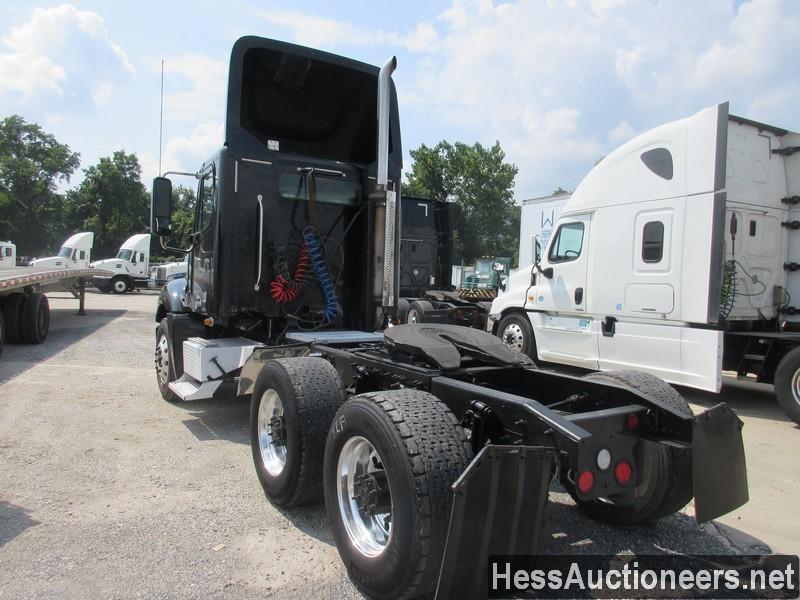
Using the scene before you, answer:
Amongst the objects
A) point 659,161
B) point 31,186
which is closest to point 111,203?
point 31,186

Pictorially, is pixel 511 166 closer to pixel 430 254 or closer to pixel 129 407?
pixel 430 254

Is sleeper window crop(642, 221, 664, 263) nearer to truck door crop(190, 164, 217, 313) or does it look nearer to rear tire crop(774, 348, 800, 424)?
rear tire crop(774, 348, 800, 424)

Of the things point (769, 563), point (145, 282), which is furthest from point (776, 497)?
point (145, 282)

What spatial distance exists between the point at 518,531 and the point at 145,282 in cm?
3169

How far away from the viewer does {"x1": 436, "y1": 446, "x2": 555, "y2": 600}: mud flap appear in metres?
2.16

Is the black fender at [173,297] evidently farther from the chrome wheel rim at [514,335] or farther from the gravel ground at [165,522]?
the chrome wheel rim at [514,335]

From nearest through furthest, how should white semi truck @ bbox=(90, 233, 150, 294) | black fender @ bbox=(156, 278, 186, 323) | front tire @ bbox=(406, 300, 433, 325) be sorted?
1. black fender @ bbox=(156, 278, 186, 323)
2. front tire @ bbox=(406, 300, 433, 325)
3. white semi truck @ bbox=(90, 233, 150, 294)

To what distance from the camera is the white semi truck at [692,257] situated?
6379 millimetres

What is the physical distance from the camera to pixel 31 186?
62781 mm

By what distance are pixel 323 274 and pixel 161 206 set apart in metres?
1.83

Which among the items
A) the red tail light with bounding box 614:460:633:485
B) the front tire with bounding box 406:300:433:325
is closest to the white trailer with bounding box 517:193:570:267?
the front tire with bounding box 406:300:433:325

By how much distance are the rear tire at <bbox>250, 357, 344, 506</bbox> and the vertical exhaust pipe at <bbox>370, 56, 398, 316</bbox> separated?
179 cm

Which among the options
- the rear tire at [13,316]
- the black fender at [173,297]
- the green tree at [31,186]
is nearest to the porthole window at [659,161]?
the black fender at [173,297]

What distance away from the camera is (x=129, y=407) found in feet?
20.8
